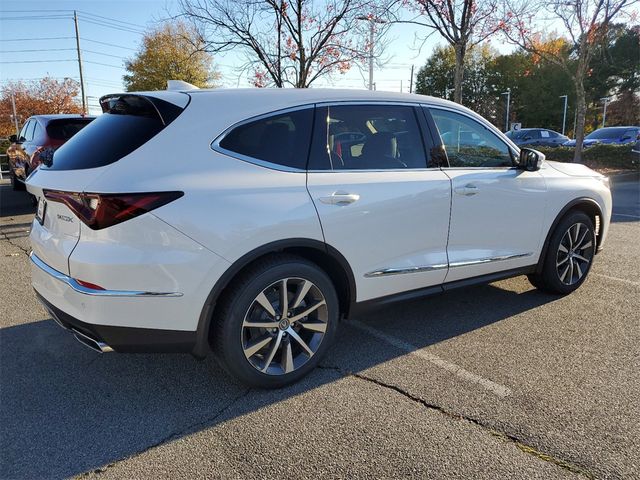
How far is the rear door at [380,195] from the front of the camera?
313 cm

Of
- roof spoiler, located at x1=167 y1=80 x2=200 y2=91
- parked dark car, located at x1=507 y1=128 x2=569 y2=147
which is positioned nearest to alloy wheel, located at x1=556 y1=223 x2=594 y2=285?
roof spoiler, located at x1=167 y1=80 x2=200 y2=91

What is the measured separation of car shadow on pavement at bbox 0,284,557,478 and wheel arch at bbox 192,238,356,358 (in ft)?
1.19

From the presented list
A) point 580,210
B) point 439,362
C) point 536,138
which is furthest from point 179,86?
point 536,138

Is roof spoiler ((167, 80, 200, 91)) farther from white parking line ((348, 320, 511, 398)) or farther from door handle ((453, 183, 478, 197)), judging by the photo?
white parking line ((348, 320, 511, 398))

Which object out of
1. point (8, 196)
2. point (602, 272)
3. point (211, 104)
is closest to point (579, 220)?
point (602, 272)

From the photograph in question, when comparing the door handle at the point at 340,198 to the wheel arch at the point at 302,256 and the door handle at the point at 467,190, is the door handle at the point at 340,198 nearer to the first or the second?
the wheel arch at the point at 302,256

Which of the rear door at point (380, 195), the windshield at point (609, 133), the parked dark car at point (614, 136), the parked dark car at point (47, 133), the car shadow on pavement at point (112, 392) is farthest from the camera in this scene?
the windshield at point (609, 133)

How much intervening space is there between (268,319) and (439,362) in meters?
1.23

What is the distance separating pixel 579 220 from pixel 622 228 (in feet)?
13.0

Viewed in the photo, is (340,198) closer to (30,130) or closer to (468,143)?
(468,143)

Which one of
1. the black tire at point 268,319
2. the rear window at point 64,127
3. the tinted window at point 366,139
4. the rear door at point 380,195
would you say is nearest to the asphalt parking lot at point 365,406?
the black tire at point 268,319

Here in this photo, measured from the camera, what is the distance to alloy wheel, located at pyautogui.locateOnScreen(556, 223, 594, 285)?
462 cm

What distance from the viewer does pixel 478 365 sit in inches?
131

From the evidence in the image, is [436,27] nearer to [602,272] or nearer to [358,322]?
[602,272]
